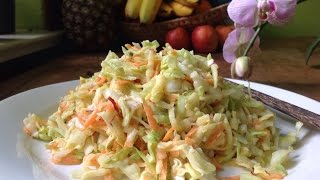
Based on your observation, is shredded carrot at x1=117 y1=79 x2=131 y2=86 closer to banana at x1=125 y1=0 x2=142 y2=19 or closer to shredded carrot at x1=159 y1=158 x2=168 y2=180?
shredded carrot at x1=159 y1=158 x2=168 y2=180

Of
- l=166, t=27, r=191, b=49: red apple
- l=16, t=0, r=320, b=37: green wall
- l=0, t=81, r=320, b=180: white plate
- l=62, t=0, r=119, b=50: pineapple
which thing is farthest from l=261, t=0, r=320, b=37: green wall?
l=0, t=81, r=320, b=180: white plate

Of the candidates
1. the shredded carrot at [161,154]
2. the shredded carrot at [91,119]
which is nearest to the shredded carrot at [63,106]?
the shredded carrot at [91,119]

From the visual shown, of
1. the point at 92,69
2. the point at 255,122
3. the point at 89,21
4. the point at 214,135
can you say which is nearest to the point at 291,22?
the point at 89,21

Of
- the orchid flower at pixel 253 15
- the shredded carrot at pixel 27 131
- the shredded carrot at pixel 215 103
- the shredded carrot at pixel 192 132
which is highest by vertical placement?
the orchid flower at pixel 253 15

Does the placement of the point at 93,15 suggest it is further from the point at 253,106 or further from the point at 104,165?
the point at 104,165

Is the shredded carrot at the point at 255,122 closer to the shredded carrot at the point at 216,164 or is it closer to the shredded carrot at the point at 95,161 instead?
the shredded carrot at the point at 216,164

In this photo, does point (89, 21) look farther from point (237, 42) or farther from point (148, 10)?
point (237, 42)

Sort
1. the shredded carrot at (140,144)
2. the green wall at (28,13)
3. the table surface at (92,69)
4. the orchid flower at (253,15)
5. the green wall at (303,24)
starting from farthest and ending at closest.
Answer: the green wall at (303,24), the green wall at (28,13), the table surface at (92,69), the shredded carrot at (140,144), the orchid flower at (253,15)

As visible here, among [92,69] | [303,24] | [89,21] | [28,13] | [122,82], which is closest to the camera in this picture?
[122,82]
